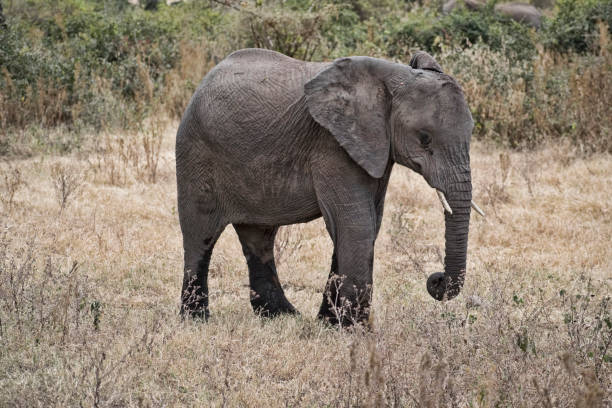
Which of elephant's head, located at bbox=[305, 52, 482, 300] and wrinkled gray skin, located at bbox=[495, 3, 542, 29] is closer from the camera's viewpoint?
elephant's head, located at bbox=[305, 52, 482, 300]

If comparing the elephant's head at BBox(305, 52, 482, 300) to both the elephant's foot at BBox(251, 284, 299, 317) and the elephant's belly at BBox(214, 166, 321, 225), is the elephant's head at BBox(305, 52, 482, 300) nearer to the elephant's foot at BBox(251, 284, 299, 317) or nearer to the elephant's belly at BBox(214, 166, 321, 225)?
the elephant's belly at BBox(214, 166, 321, 225)

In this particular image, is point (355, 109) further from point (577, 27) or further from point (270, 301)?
point (577, 27)

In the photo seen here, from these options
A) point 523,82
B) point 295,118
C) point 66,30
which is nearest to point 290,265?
point 295,118

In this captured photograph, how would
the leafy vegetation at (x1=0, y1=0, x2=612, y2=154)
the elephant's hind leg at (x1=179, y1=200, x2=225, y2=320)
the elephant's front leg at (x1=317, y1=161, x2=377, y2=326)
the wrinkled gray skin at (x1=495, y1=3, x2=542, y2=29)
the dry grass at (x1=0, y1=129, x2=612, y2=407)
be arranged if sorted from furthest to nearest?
the wrinkled gray skin at (x1=495, y1=3, x2=542, y2=29) < the leafy vegetation at (x1=0, y1=0, x2=612, y2=154) < the elephant's hind leg at (x1=179, y1=200, x2=225, y2=320) < the elephant's front leg at (x1=317, y1=161, x2=377, y2=326) < the dry grass at (x1=0, y1=129, x2=612, y2=407)

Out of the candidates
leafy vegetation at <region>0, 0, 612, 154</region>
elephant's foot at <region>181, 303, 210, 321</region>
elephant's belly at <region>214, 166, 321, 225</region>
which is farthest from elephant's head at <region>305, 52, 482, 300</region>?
leafy vegetation at <region>0, 0, 612, 154</region>

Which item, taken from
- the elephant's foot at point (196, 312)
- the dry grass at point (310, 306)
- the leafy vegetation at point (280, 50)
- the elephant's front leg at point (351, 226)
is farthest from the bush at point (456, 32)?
the elephant's front leg at point (351, 226)

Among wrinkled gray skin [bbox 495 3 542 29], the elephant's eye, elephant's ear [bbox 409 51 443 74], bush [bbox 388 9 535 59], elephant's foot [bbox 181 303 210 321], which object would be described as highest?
wrinkled gray skin [bbox 495 3 542 29]

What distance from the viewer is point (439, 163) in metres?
4.87

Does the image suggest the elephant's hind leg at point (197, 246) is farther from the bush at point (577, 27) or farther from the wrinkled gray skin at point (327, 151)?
the bush at point (577, 27)

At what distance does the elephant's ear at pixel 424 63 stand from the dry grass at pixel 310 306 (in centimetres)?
148

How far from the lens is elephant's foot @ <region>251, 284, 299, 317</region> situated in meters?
6.04

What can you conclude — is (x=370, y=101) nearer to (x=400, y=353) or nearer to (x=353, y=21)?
(x=400, y=353)

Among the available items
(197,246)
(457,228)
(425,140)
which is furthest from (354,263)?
(197,246)

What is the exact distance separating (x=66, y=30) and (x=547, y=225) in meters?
9.75
